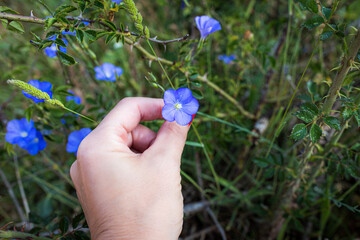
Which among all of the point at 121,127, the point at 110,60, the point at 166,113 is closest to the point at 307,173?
the point at 166,113

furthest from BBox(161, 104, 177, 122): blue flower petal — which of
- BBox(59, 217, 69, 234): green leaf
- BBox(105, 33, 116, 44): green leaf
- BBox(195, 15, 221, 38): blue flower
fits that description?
BBox(59, 217, 69, 234): green leaf

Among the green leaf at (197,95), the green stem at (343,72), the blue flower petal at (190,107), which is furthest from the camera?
the green leaf at (197,95)

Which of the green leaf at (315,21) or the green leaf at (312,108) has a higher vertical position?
the green leaf at (315,21)

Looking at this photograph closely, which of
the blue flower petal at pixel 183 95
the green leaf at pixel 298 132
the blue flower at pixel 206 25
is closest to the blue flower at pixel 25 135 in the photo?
the blue flower petal at pixel 183 95

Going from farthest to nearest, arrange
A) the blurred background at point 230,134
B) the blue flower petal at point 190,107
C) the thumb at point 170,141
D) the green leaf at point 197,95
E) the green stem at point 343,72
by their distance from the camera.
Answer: the blurred background at point 230,134 < the green leaf at point 197,95 < the blue flower petal at point 190,107 < the thumb at point 170,141 < the green stem at point 343,72

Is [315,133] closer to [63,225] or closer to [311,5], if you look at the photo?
[311,5]

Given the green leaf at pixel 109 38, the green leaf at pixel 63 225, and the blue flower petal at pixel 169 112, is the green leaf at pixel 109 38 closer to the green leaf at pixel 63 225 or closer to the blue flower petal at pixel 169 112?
the blue flower petal at pixel 169 112

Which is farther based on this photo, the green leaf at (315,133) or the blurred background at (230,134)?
the blurred background at (230,134)
